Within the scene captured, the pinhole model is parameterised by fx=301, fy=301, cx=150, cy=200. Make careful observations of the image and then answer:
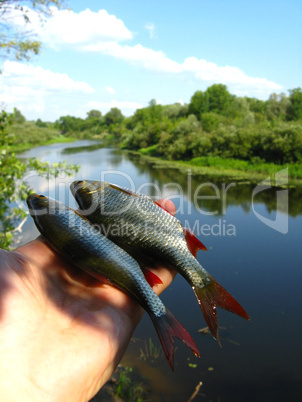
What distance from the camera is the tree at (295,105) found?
46.0 meters

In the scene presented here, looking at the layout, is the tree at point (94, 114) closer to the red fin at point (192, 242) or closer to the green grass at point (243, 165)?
the green grass at point (243, 165)

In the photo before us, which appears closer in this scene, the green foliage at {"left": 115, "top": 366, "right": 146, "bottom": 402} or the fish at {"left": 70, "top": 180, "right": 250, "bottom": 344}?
the fish at {"left": 70, "top": 180, "right": 250, "bottom": 344}

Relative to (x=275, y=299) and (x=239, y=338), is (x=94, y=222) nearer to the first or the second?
(x=239, y=338)

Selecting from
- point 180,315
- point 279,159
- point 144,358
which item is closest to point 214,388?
point 144,358

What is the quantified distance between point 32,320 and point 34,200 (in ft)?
4.06

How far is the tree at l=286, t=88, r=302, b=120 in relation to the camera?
45956mm

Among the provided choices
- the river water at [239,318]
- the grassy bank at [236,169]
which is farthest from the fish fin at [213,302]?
the grassy bank at [236,169]

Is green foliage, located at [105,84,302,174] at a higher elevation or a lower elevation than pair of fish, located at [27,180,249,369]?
higher

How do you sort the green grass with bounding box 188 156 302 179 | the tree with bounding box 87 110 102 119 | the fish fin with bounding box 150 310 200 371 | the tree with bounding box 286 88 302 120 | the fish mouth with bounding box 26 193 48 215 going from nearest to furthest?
the fish fin with bounding box 150 310 200 371 < the fish mouth with bounding box 26 193 48 215 < the green grass with bounding box 188 156 302 179 < the tree with bounding box 286 88 302 120 < the tree with bounding box 87 110 102 119

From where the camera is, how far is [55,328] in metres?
2.14

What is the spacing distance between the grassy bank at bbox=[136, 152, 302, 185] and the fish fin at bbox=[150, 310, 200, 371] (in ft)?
76.2

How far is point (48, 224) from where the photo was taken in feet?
8.92

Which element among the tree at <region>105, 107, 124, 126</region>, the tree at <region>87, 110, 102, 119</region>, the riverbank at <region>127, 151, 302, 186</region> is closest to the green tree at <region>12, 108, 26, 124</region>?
the riverbank at <region>127, 151, 302, 186</region>

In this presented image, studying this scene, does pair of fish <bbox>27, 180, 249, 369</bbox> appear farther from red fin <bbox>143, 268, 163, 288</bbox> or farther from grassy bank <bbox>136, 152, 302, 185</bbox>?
grassy bank <bbox>136, 152, 302, 185</bbox>
